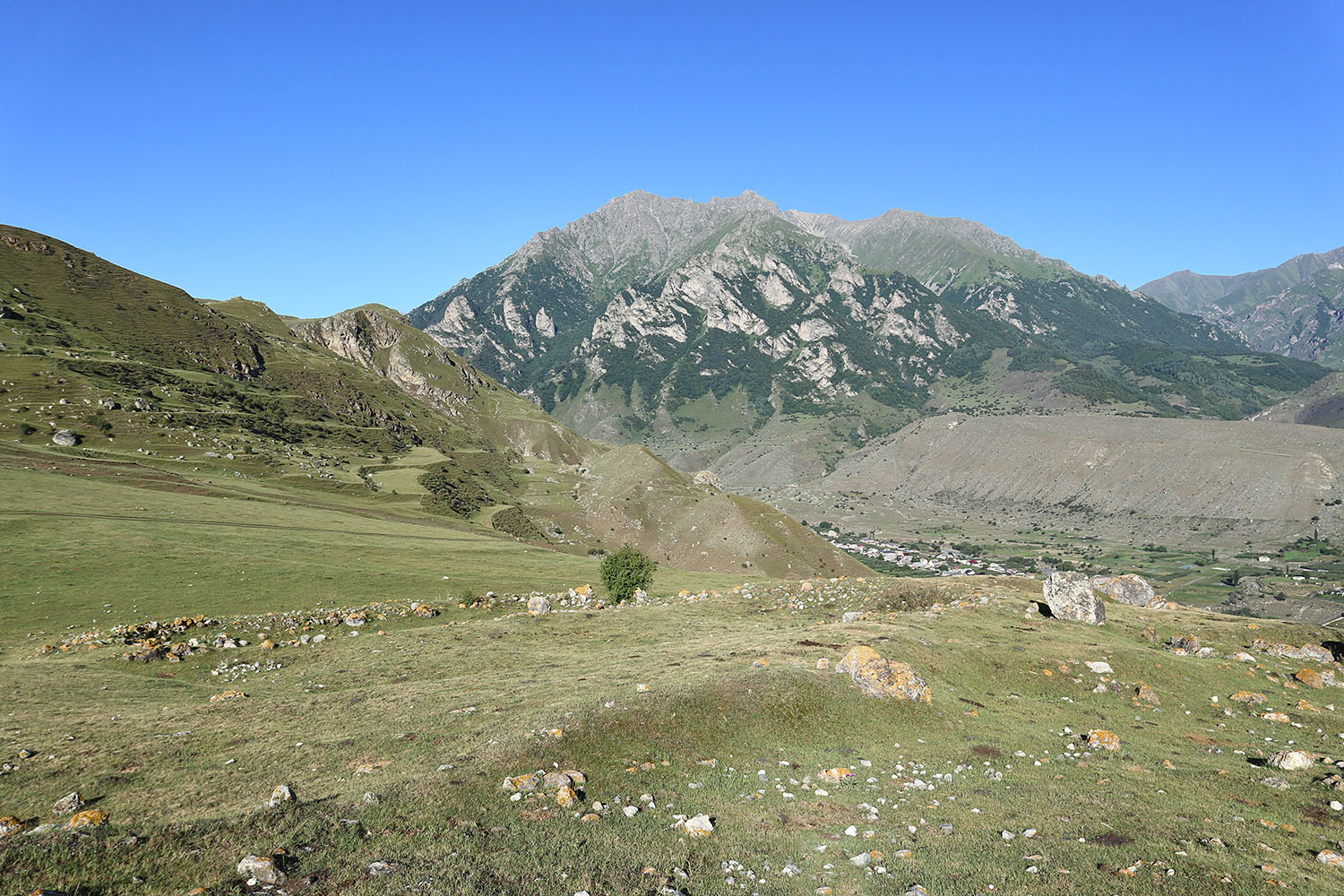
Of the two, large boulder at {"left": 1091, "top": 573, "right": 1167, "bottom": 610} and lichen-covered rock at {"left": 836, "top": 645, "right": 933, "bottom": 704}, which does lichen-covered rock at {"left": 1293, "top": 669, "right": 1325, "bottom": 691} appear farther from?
lichen-covered rock at {"left": 836, "top": 645, "right": 933, "bottom": 704}

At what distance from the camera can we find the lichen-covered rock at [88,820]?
1504 centimetres

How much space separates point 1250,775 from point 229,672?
47.2 metres

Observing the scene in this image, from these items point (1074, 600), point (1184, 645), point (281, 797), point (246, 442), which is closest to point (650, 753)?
point (281, 797)

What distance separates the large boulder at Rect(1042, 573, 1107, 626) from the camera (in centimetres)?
4956

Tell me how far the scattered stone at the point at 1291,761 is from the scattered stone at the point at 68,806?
40.0 m

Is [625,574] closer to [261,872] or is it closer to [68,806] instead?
[68,806]

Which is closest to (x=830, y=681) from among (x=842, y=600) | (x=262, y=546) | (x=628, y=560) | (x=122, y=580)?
(x=842, y=600)

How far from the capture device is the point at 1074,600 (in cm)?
5028

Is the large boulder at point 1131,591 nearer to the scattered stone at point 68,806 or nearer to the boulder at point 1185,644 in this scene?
the boulder at point 1185,644

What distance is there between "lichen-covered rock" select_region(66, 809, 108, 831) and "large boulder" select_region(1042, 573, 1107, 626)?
56.3 meters

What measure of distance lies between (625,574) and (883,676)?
38.6m

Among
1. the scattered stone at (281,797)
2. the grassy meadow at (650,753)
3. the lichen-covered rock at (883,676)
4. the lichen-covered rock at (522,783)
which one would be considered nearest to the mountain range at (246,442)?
the grassy meadow at (650,753)

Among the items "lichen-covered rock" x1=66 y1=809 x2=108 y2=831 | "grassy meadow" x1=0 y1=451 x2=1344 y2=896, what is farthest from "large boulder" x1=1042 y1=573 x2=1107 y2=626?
"lichen-covered rock" x1=66 y1=809 x2=108 y2=831

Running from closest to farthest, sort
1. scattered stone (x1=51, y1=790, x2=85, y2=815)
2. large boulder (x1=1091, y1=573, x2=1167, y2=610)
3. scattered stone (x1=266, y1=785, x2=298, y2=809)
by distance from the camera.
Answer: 1. scattered stone (x1=51, y1=790, x2=85, y2=815)
2. scattered stone (x1=266, y1=785, x2=298, y2=809)
3. large boulder (x1=1091, y1=573, x2=1167, y2=610)
